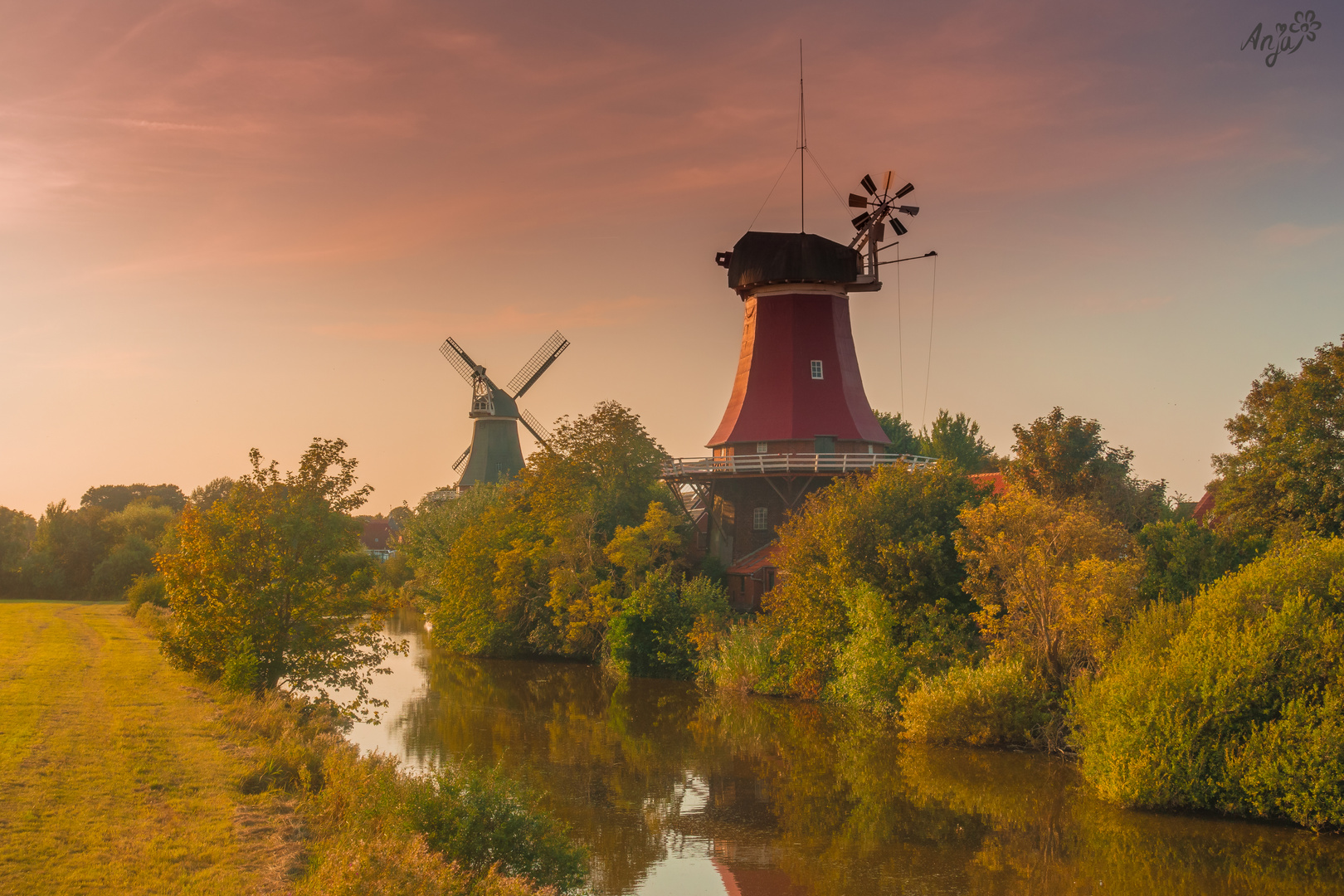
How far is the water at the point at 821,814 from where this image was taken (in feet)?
47.5

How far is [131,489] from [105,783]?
103 metres

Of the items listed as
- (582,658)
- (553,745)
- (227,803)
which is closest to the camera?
(227,803)

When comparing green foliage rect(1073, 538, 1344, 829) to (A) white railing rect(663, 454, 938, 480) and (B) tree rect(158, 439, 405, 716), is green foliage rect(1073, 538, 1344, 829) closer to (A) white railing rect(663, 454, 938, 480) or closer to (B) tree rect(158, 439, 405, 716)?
(B) tree rect(158, 439, 405, 716)

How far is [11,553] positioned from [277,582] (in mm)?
50632

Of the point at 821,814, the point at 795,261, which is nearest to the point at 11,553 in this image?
the point at 795,261

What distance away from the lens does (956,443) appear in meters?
55.5

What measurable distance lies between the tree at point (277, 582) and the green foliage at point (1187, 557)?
56.8 feet

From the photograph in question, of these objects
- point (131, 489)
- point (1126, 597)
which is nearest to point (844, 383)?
point (1126, 597)

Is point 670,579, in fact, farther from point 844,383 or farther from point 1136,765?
point 1136,765

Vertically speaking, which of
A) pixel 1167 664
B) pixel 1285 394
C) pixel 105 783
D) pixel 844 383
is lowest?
pixel 105 783

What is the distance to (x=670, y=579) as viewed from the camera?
1417 inches

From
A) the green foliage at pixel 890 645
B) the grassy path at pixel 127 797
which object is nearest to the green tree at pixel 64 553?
the grassy path at pixel 127 797

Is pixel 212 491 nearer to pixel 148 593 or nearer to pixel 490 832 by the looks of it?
pixel 148 593

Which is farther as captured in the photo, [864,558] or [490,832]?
[864,558]
